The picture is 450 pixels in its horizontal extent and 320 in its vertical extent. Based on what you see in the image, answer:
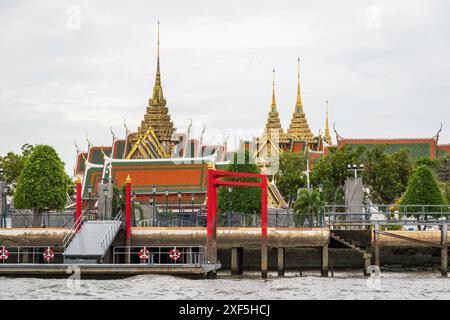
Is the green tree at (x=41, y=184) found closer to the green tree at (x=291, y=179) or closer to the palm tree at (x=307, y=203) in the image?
the palm tree at (x=307, y=203)

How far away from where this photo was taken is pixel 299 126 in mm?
163625

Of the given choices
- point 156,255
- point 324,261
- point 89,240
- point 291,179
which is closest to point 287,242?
point 324,261

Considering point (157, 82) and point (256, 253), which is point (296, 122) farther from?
point (256, 253)

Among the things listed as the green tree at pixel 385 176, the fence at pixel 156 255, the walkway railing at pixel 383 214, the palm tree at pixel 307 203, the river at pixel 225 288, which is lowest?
the river at pixel 225 288

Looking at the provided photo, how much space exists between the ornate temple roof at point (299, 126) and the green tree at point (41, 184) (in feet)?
294

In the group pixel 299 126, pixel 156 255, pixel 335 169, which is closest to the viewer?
pixel 156 255

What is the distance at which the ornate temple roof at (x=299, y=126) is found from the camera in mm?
159500

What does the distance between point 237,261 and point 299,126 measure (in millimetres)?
106431

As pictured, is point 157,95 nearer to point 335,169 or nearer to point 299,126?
point 299,126

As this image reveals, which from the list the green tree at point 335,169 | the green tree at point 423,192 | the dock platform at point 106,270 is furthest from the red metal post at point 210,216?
the green tree at point 335,169

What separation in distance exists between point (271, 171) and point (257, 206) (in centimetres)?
4486

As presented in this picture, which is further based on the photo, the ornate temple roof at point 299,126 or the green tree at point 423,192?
the ornate temple roof at point 299,126
